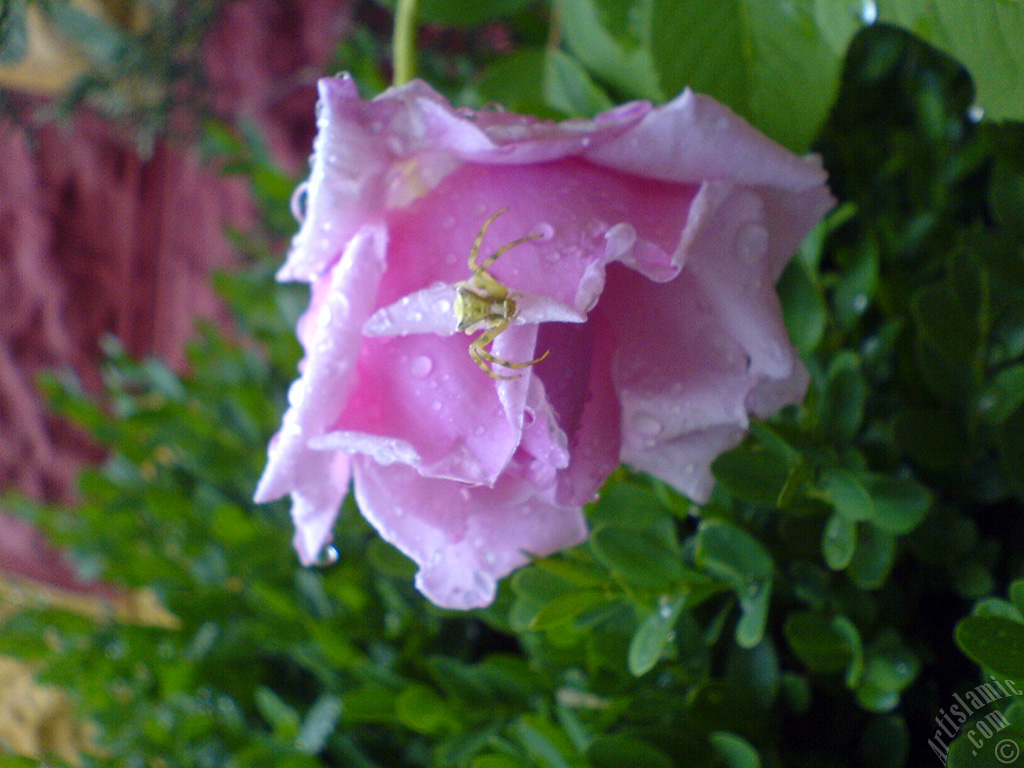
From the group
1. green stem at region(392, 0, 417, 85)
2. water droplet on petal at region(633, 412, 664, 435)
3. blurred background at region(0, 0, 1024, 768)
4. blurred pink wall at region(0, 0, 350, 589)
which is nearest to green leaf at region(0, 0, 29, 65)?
blurred background at region(0, 0, 1024, 768)

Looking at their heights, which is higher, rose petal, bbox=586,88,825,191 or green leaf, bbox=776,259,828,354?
rose petal, bbox=586,88,825,191

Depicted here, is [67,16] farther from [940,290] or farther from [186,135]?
[940,290]

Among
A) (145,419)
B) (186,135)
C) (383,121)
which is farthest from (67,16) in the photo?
(383,121)

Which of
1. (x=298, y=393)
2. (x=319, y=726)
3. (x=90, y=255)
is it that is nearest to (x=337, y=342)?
(x=298, y=393)

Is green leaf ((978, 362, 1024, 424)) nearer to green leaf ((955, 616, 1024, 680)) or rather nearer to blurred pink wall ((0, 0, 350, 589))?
green leaf ((955, 616, 1024, 680))

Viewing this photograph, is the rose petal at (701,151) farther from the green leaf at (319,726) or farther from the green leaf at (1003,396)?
the green leaf at (319,726)

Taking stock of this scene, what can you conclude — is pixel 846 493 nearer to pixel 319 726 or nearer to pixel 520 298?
pixel 520 298
